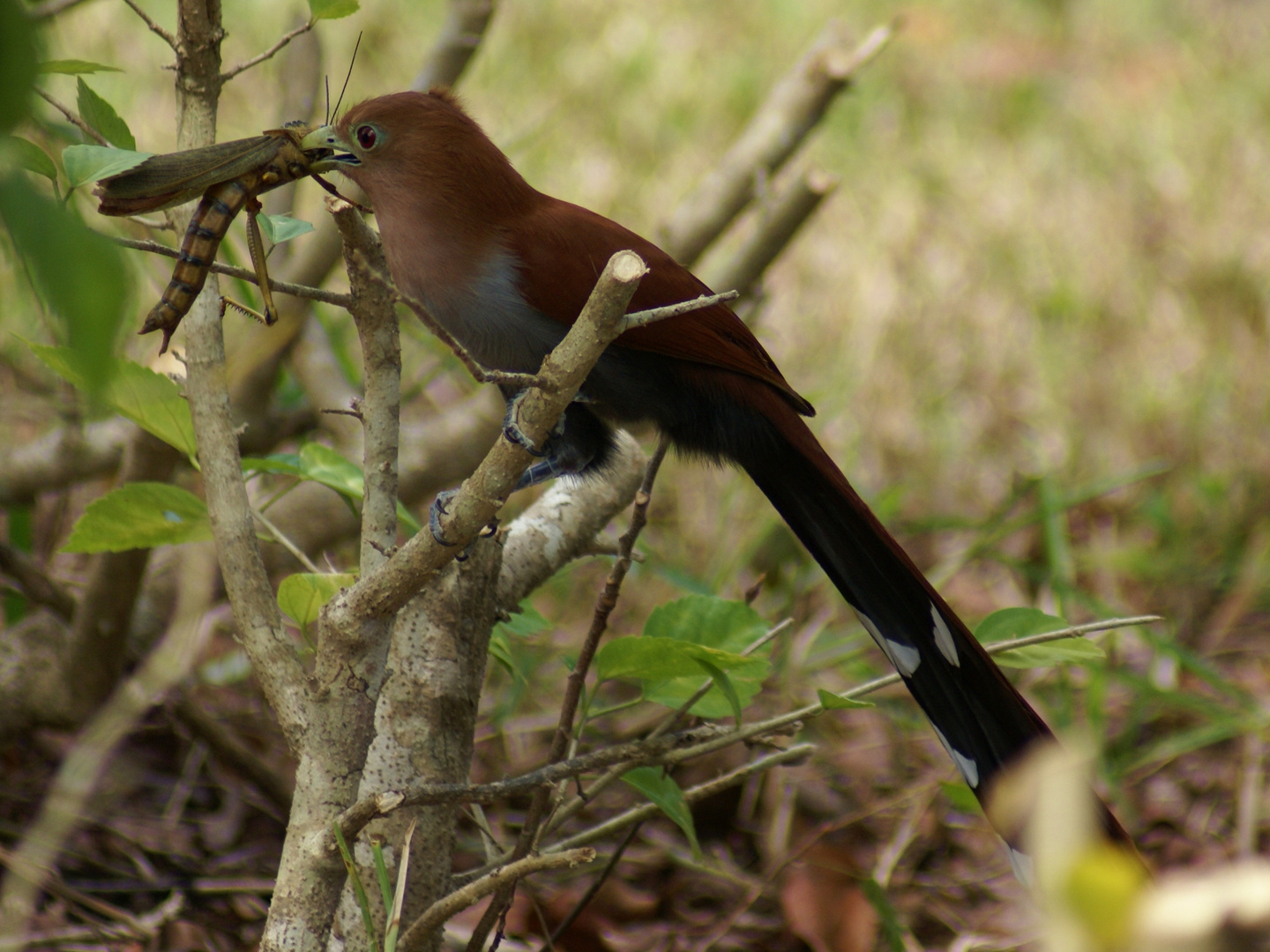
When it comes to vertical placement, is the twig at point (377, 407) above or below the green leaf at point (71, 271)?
above

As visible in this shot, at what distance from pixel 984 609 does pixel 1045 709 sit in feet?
1.39

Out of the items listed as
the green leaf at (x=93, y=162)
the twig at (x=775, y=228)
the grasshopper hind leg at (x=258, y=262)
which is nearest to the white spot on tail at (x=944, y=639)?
the grasshopper hind leg at (x=258, y=262)

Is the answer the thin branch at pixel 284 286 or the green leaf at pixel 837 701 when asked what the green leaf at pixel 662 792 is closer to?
the green leaf at pixel 837 701

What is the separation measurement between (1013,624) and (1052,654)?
5 centimetres

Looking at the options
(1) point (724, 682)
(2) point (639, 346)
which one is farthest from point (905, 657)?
(2) point (639, 346)

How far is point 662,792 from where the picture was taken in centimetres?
114

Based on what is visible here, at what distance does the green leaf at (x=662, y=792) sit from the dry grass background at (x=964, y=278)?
30.8 inches

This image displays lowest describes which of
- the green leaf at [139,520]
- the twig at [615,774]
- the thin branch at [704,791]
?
the thin branch at [704,791]

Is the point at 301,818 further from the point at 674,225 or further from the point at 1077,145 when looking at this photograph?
the point at 1077,145

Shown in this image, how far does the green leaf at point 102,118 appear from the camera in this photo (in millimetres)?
981

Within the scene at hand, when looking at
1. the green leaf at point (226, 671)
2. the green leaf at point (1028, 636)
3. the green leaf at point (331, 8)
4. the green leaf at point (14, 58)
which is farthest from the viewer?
the green leaf at point (226, 671)

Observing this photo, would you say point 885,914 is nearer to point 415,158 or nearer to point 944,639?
point 944,639

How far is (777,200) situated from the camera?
92.2 inches

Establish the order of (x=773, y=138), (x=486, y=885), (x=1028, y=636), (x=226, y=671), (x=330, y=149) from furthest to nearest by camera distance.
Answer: (x=773, y=138)
(x=226, y=671)
(x=330, y=149)
(x=1028, y=636)
(x=486, y=885)
